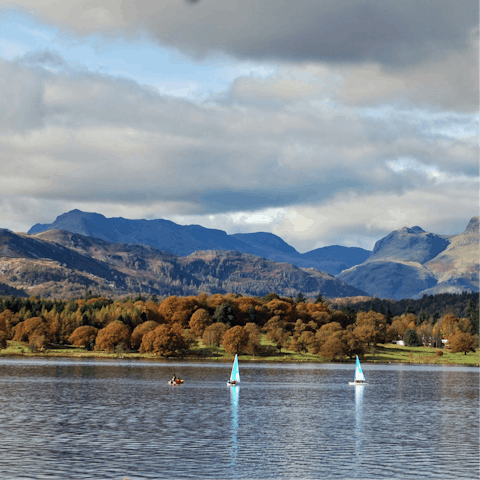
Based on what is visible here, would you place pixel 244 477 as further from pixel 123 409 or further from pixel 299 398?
pixel 299 398

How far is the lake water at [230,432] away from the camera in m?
61.8

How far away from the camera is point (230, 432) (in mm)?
86062

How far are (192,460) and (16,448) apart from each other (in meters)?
17.5

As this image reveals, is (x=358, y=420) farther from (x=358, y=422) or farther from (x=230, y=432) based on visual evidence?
(x=230, y=432)

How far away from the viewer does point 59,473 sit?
189 ft

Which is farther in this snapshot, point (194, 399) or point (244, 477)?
point (194, 399)

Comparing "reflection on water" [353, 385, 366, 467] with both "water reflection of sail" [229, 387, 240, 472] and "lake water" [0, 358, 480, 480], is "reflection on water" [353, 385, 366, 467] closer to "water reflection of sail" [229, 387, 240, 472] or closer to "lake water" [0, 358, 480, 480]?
"lake water" [0, 358, 480, 480]

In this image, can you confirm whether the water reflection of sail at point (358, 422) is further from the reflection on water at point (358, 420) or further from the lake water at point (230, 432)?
the lake water at point (230, 432)

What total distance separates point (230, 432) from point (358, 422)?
23274mm

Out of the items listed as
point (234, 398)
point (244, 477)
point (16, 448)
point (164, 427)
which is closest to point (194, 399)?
point (234, 398)

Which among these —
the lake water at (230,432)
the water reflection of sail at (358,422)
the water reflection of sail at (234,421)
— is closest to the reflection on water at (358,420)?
the water reflection of sail at (358,422)

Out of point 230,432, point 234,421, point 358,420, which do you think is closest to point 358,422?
point 358,420

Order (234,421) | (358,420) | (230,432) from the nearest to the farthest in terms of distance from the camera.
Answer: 1. (230,432)
2. (234,421)
3. (358,420)

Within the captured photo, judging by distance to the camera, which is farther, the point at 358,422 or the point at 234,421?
the point at 358,422
